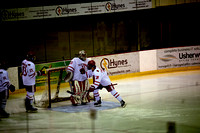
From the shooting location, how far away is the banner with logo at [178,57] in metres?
19.1

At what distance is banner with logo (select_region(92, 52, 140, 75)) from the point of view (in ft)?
57.3

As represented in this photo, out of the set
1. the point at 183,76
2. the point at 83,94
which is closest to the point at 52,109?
the point at 83,94

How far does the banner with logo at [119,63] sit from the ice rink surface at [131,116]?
7.70 ft

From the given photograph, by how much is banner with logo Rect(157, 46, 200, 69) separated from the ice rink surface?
12.6ft

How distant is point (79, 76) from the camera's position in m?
12.6

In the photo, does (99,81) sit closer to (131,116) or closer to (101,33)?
(131,116)

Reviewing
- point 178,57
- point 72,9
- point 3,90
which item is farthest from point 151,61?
point 3,90

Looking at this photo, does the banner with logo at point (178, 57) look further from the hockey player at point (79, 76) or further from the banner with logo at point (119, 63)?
the hockey player at point (79, 76)

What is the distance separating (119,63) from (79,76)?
18.3 ft

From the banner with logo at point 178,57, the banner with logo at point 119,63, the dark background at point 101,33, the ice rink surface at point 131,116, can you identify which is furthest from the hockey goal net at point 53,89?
the dark background at point 101,33

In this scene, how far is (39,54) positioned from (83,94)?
1690 cm

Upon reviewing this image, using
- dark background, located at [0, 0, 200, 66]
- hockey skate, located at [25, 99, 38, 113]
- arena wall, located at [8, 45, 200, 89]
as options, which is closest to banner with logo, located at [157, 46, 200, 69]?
arena wall, located at [8, 45, 200, 89]

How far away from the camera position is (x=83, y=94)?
12547 millimetres

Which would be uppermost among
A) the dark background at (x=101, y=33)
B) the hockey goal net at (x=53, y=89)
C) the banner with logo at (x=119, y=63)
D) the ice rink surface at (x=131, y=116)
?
the dark background at (x=101, y=33)
